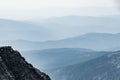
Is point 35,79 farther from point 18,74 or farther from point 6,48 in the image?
point 6,48

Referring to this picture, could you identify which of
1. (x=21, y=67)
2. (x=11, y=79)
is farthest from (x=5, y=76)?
(x=21, y=67)

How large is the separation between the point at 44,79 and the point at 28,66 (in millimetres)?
3655

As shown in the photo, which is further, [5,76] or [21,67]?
[21,67]

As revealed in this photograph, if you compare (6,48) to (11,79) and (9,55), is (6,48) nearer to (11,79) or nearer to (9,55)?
(9,55)

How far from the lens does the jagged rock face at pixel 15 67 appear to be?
68.8 metres

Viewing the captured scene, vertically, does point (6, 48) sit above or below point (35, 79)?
above

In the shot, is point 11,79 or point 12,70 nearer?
point 11,79

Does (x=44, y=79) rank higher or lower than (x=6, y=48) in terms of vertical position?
lower

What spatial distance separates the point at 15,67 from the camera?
7150cm

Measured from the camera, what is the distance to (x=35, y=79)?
7031cm

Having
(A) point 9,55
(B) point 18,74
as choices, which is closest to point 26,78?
(B) point 18,74

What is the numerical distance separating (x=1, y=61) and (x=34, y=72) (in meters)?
6.26

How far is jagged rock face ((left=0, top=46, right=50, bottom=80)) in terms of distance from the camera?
226 feet

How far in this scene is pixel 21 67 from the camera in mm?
71438
